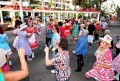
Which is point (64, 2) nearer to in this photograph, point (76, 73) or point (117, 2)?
A: point (117, 2)

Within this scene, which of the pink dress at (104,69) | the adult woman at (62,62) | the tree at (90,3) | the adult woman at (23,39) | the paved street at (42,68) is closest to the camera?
the adult woman at (62,62)

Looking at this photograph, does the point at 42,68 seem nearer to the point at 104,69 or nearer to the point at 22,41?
the point at 22,41

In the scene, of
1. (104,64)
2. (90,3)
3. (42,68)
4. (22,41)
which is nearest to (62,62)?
(104,64)

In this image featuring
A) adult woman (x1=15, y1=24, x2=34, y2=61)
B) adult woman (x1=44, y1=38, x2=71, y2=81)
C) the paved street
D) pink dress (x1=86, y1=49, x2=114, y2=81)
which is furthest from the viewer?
adult woman (x1=15, y1=24, x2=34, y2=61)

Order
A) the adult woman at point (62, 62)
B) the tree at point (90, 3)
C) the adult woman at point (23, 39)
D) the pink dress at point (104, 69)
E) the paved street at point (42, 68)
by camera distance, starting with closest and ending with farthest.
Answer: the adult woman at point (62, 62)
the pink dress at point (104, 69)
the paved street at point (42, 68)
the adult woman at point (23, 39)
the tree at point (90, 3)

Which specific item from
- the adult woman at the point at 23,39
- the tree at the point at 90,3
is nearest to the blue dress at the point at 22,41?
the adult woman at the point at 23,39

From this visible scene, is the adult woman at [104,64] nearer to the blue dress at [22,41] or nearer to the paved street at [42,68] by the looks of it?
the paved street at [42,68]

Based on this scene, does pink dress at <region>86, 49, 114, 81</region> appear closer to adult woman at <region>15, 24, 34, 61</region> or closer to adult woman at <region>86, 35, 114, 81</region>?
adult woman at <region>86, 35, 114, 81</region>

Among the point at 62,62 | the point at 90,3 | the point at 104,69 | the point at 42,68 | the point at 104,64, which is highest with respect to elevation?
the point at 90,3

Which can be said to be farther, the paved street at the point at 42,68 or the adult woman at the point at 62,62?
the paved street at the point at 42,68

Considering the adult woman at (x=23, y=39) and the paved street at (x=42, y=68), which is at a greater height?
the adult woman at (x=23, y=39)

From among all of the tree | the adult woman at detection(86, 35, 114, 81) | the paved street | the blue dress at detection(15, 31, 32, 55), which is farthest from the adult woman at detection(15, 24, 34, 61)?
the tree

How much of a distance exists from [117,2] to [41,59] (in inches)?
1513

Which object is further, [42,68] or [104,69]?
[42,68]
